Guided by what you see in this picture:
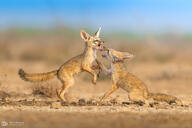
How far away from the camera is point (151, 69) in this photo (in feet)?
79.5

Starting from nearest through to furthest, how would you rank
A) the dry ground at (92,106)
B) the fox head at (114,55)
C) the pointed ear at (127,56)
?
1. the dry ground at (92,106)
2. the pointed ear at (127,56)
3. the fox head at (114,55)

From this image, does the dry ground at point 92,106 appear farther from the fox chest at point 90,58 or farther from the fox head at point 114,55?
the fox head at point 114,55

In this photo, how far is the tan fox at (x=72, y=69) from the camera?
12.0 metres

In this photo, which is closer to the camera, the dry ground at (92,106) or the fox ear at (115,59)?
the dry ground at (92,106)

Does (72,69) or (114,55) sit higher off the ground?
(114,55)

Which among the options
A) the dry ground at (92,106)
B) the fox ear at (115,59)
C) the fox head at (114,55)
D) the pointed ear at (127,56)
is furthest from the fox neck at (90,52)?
the dry ground at (92,106)

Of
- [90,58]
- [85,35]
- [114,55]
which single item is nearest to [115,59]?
[114,55]

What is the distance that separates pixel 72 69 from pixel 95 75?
0.63 metres

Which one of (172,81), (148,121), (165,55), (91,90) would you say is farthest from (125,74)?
(165,55)

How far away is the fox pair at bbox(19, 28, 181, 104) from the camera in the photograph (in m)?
11.8

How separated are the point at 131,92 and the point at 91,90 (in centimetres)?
494

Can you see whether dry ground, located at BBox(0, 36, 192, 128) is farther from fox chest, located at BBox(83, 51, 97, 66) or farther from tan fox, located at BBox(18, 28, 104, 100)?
fox chest, located at BBox(83, 51, 97, 66)

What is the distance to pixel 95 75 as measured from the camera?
12344mm

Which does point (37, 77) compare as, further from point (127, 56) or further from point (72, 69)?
point (127, 56)
